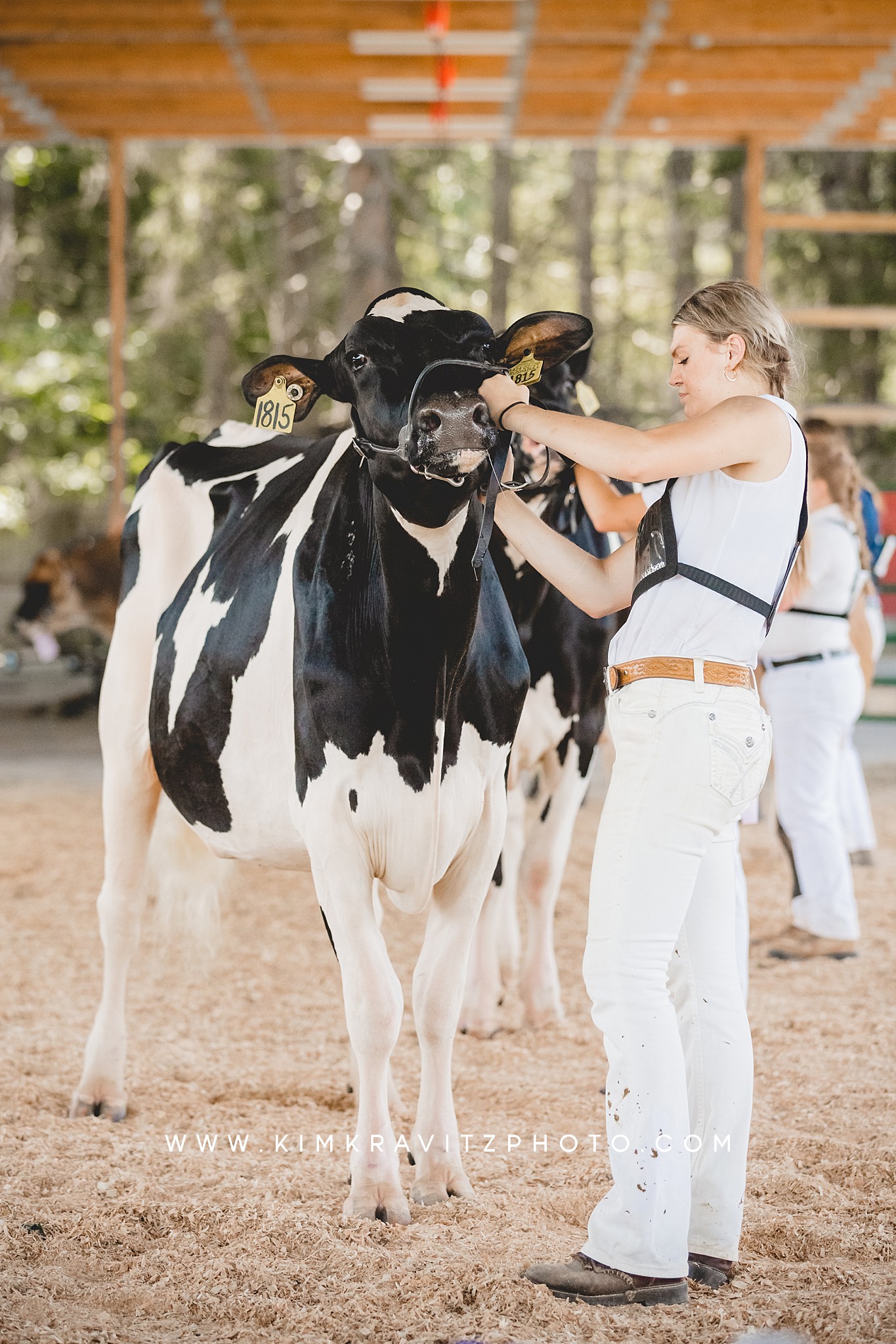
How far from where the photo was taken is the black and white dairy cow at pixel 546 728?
15.7ft

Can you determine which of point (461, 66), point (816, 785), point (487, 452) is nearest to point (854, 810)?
point (816, 785)

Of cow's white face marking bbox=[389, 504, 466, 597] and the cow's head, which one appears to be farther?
cow's white face marking bbox=[389, 504, 466, 597]

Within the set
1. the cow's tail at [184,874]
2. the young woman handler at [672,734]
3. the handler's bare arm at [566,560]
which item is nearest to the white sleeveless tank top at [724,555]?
the young woman handler at [672,734]

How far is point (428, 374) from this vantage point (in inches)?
115

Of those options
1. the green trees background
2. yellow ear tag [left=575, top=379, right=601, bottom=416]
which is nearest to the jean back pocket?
yellow ear tag [left=575, top=379, right=601, bottom=416]

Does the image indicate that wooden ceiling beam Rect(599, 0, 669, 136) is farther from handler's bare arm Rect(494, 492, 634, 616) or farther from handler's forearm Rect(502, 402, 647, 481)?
handler's forearm Rect(502, 402, 647, 481)

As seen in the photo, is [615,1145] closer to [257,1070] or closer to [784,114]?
[257,1070]

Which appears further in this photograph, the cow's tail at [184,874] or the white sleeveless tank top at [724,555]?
the cow's tail at [184,874]

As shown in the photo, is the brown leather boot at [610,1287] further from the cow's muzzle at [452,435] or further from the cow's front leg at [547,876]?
the cow's front leg at [547,876]

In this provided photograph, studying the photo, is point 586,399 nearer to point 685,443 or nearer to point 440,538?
point 440,538

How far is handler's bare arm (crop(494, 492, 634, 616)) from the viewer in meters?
3.13

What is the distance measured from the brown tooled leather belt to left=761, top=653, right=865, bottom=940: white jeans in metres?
3.22

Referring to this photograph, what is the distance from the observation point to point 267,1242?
9.92 ft

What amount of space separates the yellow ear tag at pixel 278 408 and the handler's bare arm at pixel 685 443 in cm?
85
